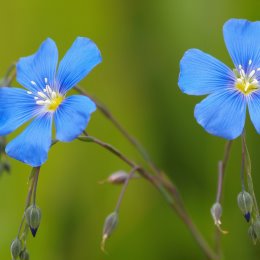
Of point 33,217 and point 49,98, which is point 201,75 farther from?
point 33,217

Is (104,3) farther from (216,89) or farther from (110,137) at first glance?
(216,89)

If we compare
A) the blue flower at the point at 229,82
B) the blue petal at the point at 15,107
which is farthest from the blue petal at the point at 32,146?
the blue flower at the point at 229,82

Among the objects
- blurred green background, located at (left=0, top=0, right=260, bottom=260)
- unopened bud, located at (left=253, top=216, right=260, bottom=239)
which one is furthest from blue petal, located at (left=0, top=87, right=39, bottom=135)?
blurred green background, located at (left=0, top=0, right=260, bottom=260)

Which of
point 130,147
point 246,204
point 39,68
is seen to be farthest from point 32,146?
point 130,147

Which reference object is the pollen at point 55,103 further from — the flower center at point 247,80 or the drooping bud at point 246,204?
the drooping bud at point 246,204

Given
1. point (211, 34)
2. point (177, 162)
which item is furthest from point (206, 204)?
point (211, 34)

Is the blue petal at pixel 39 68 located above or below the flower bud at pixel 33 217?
above
